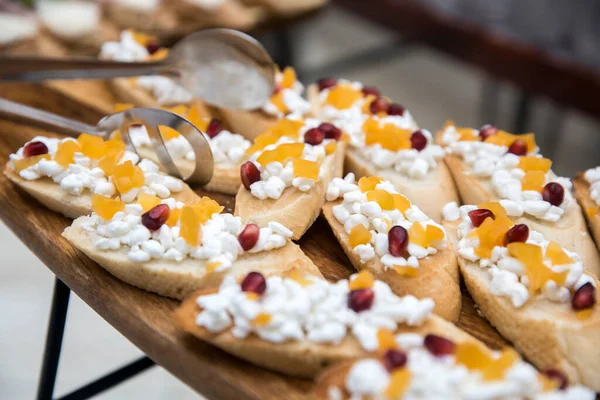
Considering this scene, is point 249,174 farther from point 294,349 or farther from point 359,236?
point 294,349

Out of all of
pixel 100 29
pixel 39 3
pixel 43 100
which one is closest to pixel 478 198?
pixel 43 100

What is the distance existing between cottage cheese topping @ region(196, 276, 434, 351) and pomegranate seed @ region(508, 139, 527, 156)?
0.75 metres

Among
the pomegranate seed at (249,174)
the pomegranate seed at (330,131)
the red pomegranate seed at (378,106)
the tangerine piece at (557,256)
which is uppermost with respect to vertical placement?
the tangerine piece at (557,256)

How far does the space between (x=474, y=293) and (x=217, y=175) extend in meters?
0.82

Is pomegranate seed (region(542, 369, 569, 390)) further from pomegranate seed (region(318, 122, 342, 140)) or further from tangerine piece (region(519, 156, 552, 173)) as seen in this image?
pomegranate seed (region(318, 122, 342, 140))

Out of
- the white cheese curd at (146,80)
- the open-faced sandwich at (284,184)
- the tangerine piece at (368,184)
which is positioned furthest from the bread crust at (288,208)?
the white cheese curd at (146,80)

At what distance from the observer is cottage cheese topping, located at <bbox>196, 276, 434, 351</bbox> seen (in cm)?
140

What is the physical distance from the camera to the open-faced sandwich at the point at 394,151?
1.99m

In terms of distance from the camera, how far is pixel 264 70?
237cm

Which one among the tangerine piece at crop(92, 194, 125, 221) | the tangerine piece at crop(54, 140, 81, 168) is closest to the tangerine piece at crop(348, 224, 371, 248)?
the tangerine piece at crop(92, 194, 125, 221)

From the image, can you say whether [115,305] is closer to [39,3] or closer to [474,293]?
[474,293]

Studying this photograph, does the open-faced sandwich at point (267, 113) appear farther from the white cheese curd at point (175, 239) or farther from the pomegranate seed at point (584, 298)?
the pomegranate seed at point (584, 298)

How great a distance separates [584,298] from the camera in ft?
4.91

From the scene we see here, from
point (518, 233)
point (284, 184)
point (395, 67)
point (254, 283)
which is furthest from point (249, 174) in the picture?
point (395, 67)
